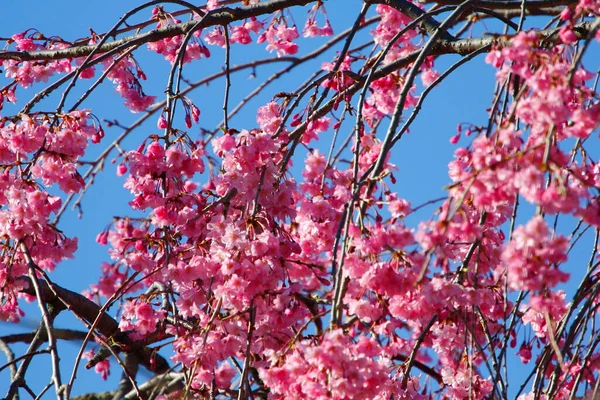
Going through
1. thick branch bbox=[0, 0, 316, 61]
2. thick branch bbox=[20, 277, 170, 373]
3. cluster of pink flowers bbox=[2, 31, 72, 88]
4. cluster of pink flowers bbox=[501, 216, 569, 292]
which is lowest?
cluster of pink flowers bbox=[501, 216, 569, 292]

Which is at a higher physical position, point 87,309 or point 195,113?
point 195,113

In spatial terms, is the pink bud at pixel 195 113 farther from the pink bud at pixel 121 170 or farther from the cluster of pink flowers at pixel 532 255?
the cluster of pink flowers at pixel 532 255

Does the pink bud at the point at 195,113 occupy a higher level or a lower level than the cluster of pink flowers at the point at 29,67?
lower

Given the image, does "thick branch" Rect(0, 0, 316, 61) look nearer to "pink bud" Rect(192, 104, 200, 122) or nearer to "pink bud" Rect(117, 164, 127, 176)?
"pink bud" Rect(192, 104, 200, 122)

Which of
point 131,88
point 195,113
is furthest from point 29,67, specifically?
point 195,113

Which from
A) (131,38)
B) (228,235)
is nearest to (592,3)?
(228,235)

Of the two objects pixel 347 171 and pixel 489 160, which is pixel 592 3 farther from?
pixel 347 171

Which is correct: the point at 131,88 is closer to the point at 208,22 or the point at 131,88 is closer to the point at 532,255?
the point at 208,22

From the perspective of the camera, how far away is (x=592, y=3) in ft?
7.41

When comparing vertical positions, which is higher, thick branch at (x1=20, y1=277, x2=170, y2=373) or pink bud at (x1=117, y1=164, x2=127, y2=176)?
pink bud at (x1=117, y1=164, x2=127, y2=176)

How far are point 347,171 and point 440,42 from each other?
0.59m

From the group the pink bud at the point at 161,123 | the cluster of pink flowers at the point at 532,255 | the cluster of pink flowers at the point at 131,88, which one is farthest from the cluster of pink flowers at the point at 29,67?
the cluster of pink flowers at the point at 532,255

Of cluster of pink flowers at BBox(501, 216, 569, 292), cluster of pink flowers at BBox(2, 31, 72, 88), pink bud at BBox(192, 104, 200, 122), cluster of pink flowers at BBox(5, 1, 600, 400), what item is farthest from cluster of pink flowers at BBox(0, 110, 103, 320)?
cluster of pink flowers at BBox(501, 216, 569, 292)

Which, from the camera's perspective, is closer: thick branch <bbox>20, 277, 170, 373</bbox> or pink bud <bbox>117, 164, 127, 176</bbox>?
pink bud <bbox>117, 164, 127, 176</bbox>
